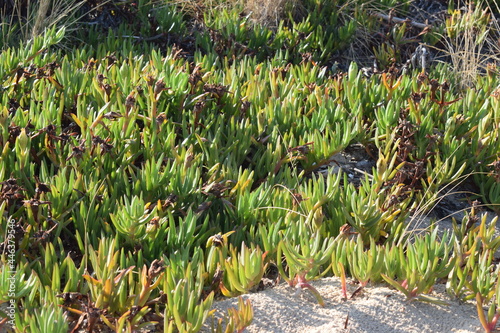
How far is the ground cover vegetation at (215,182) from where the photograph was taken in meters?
1.99

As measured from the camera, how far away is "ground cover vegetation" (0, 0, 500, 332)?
6.53ft

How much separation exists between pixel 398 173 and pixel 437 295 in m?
0.84

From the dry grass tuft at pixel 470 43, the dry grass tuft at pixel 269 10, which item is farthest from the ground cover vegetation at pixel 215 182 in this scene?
the dry grass tuft at pixel 269 10

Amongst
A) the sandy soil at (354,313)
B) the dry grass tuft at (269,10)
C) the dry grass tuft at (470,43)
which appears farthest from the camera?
the dry grass tuft at (269,10)

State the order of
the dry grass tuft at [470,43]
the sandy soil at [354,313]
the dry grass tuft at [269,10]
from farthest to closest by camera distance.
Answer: the dry grass tuft at [269,10] < the dry grass tuft at [470,43] < the sandy soil at [354,313]

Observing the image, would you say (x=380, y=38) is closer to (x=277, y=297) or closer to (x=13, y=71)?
(x=13, y=71)

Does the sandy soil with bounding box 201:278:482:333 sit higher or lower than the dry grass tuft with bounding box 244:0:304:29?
lower

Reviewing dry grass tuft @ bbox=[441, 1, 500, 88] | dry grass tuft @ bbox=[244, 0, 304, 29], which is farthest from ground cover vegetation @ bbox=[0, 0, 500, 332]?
dry grass tuft @ bbox=[244, 0, 304, 29]

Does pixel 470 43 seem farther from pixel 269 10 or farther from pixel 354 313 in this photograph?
pixel 354 313

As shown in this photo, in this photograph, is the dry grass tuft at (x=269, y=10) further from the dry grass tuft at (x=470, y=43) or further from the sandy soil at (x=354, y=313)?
the sandy soil at (x=354, y=313)

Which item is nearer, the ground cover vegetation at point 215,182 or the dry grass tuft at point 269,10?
the ground cover vegetation at point 215,182

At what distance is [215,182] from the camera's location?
263cm

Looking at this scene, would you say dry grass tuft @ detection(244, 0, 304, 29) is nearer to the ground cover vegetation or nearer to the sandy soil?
the ground cover vegetation

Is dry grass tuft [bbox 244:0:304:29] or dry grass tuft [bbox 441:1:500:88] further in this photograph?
dry grass tuft [bbox 244:0:304:29]
